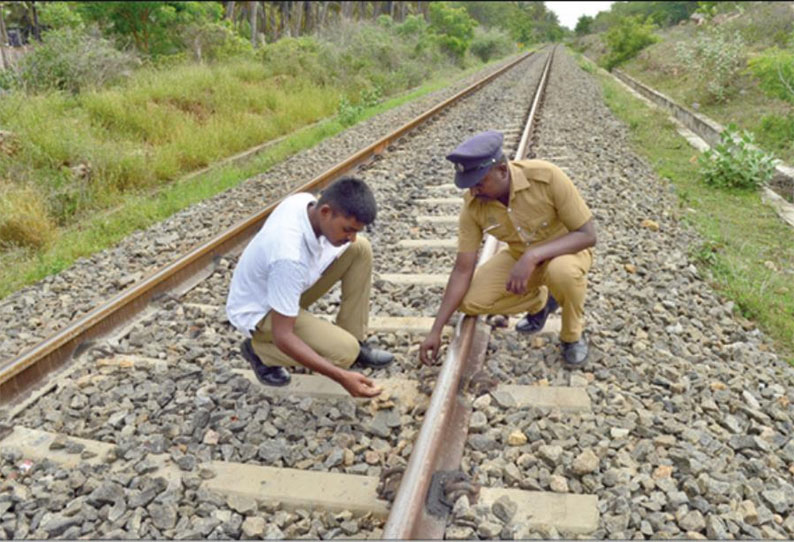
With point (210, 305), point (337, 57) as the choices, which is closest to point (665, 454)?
point (210, 305)

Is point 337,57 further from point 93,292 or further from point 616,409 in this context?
point 616,409

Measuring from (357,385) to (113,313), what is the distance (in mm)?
1813

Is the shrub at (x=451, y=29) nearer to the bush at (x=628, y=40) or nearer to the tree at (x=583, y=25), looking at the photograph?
the bush at (x=628, y=40)

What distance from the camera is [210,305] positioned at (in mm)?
4039

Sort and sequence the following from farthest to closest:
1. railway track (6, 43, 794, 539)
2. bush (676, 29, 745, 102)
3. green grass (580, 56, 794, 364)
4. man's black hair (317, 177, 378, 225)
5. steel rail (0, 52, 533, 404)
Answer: bush (676, 29, 745, 102) < green grass (580, 56, 794, 364) < steel rail (0, 52, 533, 404) < man's black hair (317, 177, 378, 225) < railway track (6, 43, 794, 539)

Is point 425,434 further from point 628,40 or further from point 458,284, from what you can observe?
point 628,40

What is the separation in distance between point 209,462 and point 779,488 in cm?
222

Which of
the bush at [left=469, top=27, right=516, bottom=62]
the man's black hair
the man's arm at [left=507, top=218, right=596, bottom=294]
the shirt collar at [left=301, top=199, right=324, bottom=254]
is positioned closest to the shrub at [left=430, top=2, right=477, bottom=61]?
the bush at [left=469, top=27, right=516, bottom=62]

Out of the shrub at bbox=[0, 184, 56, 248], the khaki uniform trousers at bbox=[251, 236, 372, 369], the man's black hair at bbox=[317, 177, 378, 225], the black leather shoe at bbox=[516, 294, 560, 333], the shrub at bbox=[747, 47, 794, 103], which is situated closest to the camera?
the man's black hair at bbox=[317, 177, 378, 225]

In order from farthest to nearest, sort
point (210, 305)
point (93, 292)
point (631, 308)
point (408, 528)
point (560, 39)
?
point (560, 39) → point (93, 292) → point (210, 305) → point (631, 308) → point (408, 528)

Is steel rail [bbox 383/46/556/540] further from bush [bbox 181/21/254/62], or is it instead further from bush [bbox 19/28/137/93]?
bush [bbox 181/21/254/62]

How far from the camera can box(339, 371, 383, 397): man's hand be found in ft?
8.96

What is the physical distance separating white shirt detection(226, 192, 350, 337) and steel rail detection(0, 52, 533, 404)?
1.07 m

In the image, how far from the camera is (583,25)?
7694 centimetres
